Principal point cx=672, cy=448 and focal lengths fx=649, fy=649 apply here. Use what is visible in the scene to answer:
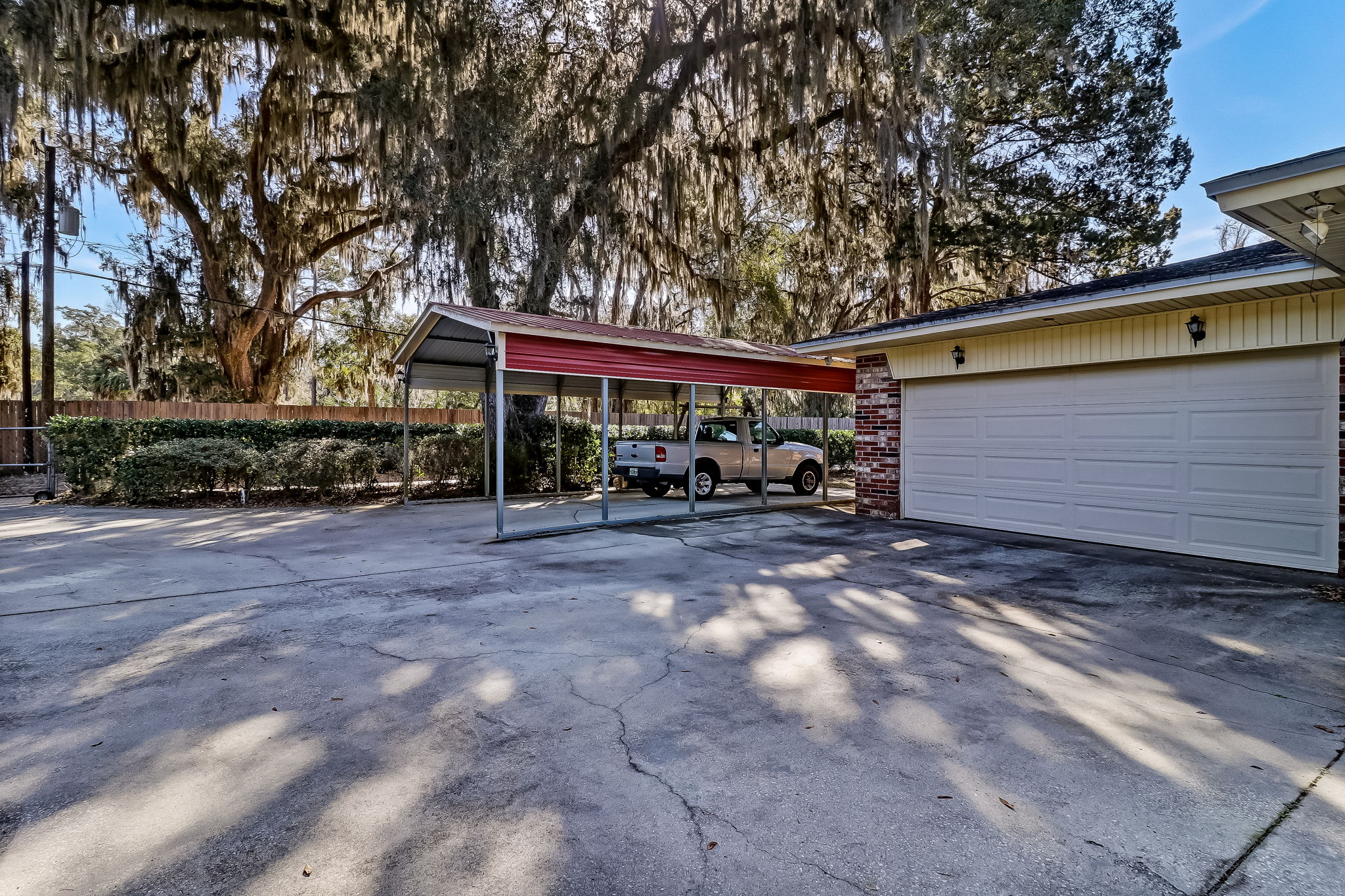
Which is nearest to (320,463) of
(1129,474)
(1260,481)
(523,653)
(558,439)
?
(558,439)

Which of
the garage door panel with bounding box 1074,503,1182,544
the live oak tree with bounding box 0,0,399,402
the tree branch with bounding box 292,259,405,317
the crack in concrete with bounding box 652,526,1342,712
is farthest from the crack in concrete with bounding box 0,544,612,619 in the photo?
the tree branch with bounding box 292,259,405,317

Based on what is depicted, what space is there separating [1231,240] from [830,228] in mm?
13009

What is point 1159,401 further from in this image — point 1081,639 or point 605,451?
point 605,451

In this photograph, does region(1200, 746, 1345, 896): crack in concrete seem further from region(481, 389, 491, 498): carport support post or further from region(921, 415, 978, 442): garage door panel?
region(481, 389, 491, 498): carport support post

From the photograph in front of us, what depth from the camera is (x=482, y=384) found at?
1280cm

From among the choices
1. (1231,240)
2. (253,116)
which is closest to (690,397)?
(253,116)

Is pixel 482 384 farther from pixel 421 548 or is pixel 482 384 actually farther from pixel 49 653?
pixel 49 653

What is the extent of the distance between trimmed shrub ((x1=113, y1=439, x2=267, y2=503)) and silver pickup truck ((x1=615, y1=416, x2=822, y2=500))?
21.2ft

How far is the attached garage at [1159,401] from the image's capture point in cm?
587

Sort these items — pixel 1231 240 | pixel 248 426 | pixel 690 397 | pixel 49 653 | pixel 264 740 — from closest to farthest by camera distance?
pixel 264 740 < pixel 49 653 < pixel 690 397 < pixel 248 426 < pixel 1231 240

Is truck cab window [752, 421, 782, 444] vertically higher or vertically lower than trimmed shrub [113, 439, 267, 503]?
higher

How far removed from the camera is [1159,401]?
7004mm

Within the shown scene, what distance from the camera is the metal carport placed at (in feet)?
26.9

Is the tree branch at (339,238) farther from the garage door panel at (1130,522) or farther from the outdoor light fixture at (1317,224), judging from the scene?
A: the outdoor light fixture at (1317,224)
